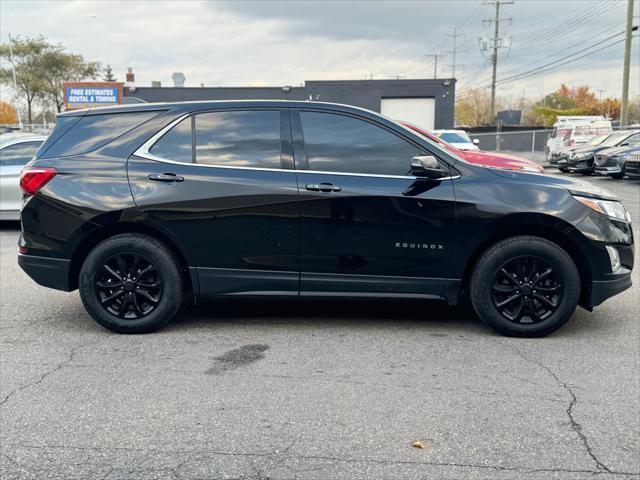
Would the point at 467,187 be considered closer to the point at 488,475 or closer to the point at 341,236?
the point at 341,236

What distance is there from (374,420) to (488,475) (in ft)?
2.46

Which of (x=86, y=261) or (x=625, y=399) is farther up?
(x=86, y=261)

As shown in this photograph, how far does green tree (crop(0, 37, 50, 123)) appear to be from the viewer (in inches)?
2064

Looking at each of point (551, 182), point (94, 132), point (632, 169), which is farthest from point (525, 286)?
point (632, 169)

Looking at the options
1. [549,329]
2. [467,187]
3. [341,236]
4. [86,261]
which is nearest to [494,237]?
[467,187]

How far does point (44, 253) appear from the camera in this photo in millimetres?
5082

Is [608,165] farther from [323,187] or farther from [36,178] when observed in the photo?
[36,178]

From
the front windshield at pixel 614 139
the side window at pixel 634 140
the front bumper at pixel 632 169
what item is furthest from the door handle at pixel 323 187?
the front windshield at pixel 614 139

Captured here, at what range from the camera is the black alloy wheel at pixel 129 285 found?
501 centimetres

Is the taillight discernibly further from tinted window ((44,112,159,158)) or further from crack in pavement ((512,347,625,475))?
crack in pavement ((512,347,625,475))

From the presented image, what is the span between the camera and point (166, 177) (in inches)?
194

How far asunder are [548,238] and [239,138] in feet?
8.48

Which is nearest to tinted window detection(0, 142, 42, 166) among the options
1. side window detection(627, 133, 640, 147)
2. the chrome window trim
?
the chrome window trim

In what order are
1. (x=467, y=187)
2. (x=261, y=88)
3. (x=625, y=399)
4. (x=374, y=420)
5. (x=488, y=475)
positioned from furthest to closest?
1. (x=261, y=88)
2. (x=467, y=187)
3. (x=625, y=399)
4. (x=374, y=420)
5. (x=488, y=475)
